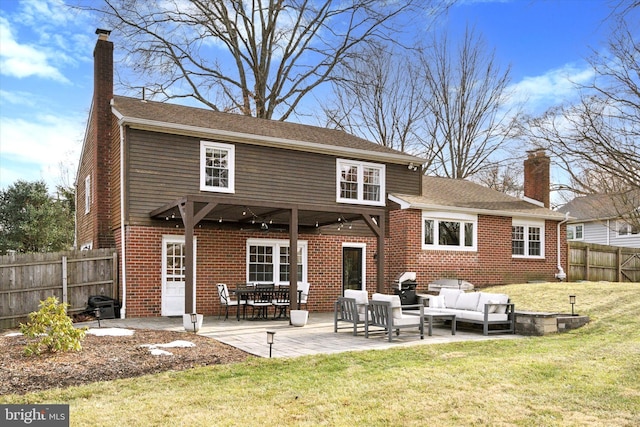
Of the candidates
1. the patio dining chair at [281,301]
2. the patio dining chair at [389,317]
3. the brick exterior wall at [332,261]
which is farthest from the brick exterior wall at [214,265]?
the patio dining chair at [389,317]

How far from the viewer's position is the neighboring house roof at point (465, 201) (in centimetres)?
1903

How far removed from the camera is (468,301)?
12.9m

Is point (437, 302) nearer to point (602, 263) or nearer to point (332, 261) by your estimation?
point (332, 261)

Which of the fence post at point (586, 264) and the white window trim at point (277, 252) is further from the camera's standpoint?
the fence post at point (586, 264)

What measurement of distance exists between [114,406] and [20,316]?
953cm

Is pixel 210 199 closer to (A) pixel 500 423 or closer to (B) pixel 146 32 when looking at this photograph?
(A) pixel 500 423

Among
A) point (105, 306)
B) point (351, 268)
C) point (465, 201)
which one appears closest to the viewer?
point (105, 306)

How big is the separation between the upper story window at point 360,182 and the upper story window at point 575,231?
2387 centimetres

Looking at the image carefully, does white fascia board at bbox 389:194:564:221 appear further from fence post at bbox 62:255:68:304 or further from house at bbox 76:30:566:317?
fence post at bbox 62:255:68:304

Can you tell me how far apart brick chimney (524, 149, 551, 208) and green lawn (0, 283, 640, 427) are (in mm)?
15161

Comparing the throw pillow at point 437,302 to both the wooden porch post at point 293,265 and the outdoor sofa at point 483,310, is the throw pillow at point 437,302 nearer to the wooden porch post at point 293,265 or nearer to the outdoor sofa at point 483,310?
the outdoor sofa at point 483,310

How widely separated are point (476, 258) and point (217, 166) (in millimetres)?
9815

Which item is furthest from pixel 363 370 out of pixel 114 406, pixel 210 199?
pixel 210 199

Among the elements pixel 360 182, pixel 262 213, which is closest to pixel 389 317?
pixel 262 213
